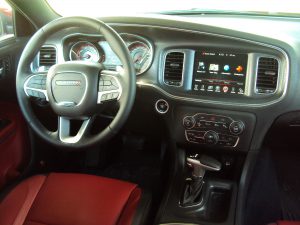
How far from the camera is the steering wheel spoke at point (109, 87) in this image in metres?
1.24

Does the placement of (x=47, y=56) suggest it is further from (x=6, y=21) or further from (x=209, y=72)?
(x=209, y=72)

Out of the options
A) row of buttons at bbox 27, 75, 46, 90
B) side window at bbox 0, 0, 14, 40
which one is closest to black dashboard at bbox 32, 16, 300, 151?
row of buttons at bbox 27, 75, 46, 90

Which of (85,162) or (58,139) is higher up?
(58,139)

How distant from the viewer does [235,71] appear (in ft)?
4.66

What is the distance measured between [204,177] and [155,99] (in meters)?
0.36

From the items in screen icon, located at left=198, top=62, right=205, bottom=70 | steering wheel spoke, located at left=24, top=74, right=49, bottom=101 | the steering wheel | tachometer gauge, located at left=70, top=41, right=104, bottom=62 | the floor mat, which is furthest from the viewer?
the floor mat

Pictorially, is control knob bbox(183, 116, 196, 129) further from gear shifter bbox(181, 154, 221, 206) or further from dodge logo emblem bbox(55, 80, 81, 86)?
dodge logo emblem bbox(55, 80, 81, 86)

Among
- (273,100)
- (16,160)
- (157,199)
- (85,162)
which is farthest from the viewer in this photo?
(85,162)

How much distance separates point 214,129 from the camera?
1.48 m

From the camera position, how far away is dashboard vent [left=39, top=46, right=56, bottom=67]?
1632mm

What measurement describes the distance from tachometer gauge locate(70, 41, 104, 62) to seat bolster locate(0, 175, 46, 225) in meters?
0.50

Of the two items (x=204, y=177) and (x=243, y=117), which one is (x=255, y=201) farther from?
(x=243, y=117)

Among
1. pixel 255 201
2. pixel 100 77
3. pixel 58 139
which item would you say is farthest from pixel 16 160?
pixel 255 201

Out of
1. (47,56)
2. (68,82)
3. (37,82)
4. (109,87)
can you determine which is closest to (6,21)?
(47,56)
